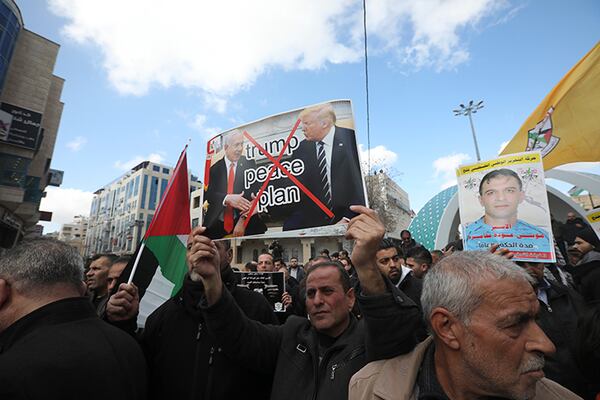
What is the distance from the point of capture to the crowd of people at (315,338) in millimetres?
1272

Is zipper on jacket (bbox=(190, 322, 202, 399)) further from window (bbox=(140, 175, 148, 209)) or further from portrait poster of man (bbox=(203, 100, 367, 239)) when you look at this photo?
window (bbox=(140, 175, 148, 209))

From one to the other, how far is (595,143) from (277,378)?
5.04 metres

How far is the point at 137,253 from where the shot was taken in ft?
8.24

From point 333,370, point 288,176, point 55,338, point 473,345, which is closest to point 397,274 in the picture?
point 288,176

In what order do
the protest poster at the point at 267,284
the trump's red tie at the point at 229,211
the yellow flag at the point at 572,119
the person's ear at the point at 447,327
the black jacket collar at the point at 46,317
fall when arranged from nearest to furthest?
1. the person's ear at the point at 447,327
2. the black jacket collar at the point at 46,317
3. the trump's red tie at the point at 229,211
4. the yellow flag at the point at 572,119
5. the protest poster at the point at 267,284

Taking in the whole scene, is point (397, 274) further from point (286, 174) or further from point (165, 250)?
point (165, 250)

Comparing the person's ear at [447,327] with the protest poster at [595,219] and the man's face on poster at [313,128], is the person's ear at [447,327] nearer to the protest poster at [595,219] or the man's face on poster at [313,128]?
the man's face on poster at [313,128]

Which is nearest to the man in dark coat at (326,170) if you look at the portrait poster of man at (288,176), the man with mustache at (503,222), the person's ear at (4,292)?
the portrait poster of man at (288,176)

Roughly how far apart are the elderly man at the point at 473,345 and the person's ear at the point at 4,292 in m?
1.80

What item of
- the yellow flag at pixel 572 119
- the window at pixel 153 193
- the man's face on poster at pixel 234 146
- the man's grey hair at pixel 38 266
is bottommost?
the man's grey hair at pixel 38 266

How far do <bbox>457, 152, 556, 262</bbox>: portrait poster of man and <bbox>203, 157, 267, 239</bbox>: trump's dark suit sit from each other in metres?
2.67

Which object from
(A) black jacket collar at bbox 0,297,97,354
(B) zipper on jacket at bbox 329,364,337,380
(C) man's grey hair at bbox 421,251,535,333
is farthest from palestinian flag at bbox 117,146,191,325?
(C) man's grey hair at bbox 421,251,535,333

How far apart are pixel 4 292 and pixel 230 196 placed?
1690mm

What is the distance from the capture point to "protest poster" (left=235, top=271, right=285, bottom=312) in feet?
17.6
